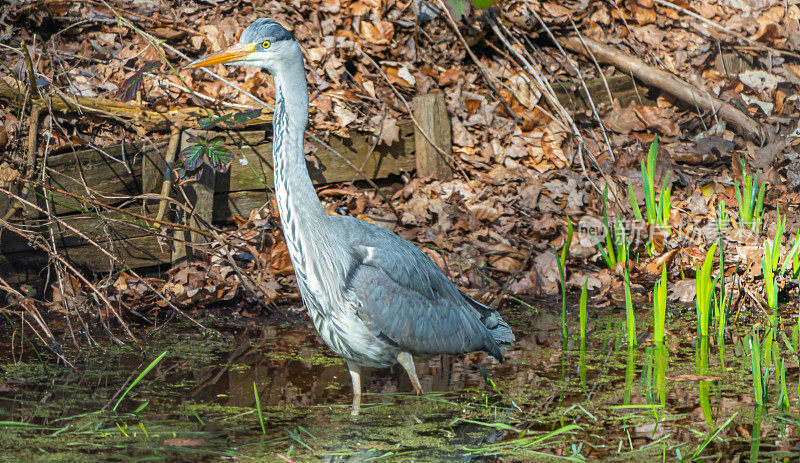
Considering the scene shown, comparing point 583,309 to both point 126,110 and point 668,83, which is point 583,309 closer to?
point 126,110

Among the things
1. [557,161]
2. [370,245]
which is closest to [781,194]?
[557,161]

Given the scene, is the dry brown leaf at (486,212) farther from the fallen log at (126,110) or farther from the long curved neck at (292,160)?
the long curved neck at (292,160)

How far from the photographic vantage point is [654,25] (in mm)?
8797

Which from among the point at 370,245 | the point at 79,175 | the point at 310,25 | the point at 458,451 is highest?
the point at 310,25

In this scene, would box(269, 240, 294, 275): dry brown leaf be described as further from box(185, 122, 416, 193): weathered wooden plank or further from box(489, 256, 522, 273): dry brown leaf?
box(489, 256, 522, 273): dry brown leaf

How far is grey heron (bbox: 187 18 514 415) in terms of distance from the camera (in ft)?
12.6

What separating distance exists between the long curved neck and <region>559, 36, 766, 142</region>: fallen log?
509cm

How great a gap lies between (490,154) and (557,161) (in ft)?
2.25

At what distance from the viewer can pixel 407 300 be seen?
4.12 m

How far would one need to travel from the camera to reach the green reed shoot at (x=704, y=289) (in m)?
4.36

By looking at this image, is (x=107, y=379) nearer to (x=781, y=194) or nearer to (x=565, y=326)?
(x=565, y=326)

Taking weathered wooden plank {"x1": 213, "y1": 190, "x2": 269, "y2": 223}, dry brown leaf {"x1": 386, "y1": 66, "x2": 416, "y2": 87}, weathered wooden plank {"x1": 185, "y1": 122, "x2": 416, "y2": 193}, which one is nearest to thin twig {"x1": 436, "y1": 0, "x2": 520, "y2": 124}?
dry brown leaf {"x1": 386, "y1": 66, "x2": 416, "y2": 87}

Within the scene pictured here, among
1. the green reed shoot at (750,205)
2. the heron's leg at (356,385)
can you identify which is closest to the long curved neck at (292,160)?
the heron's leg at (356,385)

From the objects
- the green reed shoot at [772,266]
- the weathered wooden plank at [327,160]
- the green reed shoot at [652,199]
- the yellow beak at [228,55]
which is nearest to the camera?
the yellow beak at [228,55]
